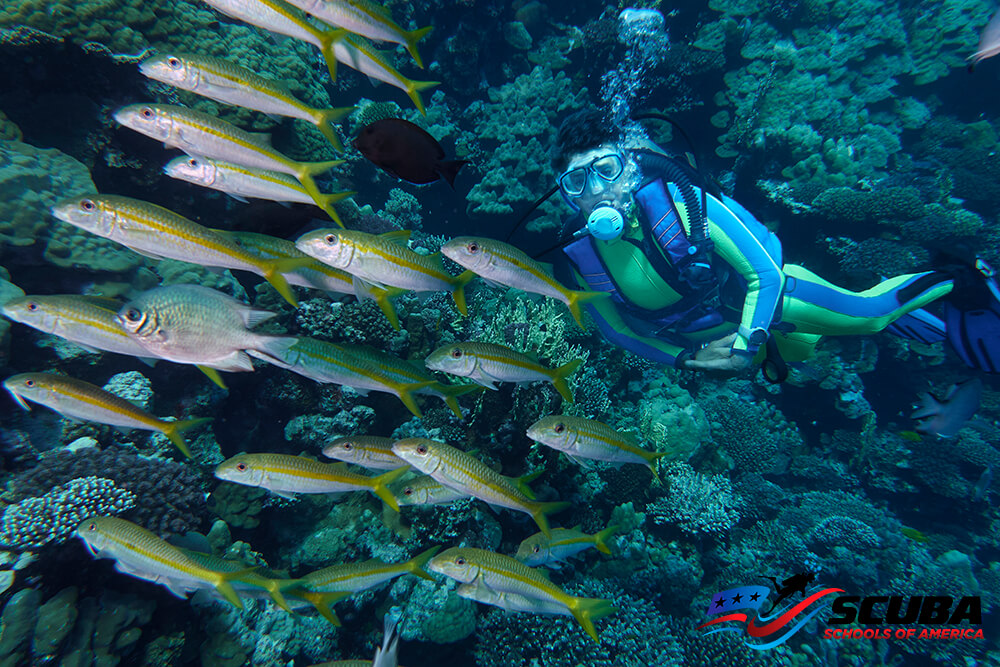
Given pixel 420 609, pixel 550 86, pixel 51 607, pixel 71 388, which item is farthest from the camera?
pixel 550 86

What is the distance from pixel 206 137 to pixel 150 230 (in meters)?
0.66

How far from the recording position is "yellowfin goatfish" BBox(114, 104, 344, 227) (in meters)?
2.24

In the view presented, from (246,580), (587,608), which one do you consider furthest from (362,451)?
(587,608)

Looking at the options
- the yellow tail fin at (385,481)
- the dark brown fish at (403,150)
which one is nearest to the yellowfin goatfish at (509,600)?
the yellow tail fin at (385,481)

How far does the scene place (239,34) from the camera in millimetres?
5801

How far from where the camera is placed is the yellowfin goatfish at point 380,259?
2.31m

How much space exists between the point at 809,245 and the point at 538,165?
713cm

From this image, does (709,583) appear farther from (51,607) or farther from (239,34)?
(239,34)

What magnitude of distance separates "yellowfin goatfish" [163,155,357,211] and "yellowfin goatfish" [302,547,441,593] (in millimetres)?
2586

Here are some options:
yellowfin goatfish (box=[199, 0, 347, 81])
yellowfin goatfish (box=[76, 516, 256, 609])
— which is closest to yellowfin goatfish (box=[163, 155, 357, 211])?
yellowfin goatfish (box=[199, 0, 347, 81])

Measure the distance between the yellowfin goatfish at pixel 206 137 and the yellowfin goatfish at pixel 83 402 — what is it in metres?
1.58

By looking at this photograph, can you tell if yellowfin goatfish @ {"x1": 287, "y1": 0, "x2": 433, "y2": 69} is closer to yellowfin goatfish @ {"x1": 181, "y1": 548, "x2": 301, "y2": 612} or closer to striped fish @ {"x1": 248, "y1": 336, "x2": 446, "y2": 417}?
striped fish @ {"x1": 248, "y1": 336, "x2": 446, "y2": 417}

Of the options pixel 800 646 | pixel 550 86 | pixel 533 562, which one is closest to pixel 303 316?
pixel 533 562

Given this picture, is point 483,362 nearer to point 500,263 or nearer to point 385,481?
point 500,263
